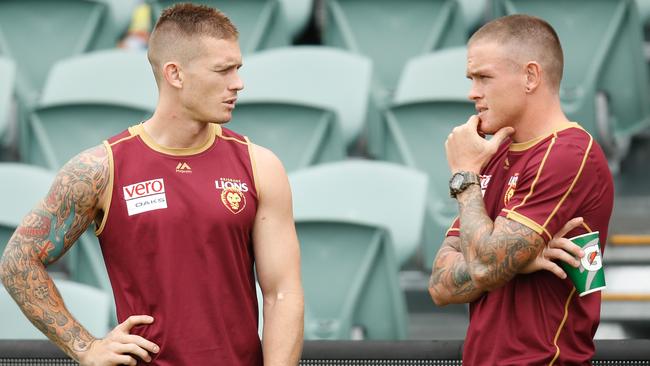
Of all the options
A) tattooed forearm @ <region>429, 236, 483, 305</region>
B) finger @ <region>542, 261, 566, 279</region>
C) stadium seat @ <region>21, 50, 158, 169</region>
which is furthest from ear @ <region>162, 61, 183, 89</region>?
stadium seat @ <region>21, 50, 158, 169</region>

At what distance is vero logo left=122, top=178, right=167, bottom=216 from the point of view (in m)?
2.79

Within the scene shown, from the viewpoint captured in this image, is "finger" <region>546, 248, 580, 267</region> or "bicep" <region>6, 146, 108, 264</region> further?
"bicep" <region>6, 146, 108, 264</region>

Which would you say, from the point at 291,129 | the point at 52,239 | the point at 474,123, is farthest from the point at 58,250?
the point at 291,129

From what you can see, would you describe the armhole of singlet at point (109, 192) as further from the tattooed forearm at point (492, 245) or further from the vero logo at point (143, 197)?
the tattooed forearm at point (492, 245)

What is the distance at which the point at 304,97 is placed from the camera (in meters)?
5.95

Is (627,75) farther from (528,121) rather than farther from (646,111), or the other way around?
(528,121)

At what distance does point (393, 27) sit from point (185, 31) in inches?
144

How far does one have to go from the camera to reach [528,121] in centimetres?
285

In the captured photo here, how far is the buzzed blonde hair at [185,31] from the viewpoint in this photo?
9.37 ft

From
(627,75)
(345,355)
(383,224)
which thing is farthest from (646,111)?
(345,355)

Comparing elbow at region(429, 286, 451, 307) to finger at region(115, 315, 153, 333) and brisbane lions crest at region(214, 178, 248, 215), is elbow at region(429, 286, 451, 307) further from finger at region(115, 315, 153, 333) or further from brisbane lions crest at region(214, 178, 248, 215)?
finger at region(115, 315, 153, 333)

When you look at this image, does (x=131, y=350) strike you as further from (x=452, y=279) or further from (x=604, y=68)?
(x=604, y=68)

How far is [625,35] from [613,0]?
7.8 inches

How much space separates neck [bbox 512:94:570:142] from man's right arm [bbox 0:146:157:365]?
1.00 meters
